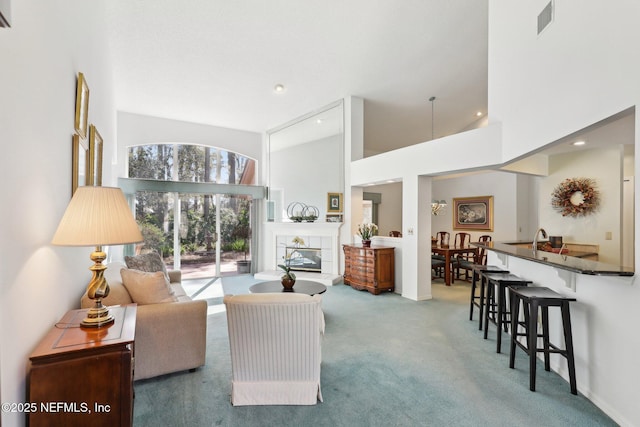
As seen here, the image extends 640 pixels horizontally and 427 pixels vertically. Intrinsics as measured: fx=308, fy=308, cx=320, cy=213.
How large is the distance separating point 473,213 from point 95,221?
8284 mm

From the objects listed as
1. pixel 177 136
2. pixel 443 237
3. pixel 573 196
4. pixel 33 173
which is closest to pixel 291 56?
pixel 177 136

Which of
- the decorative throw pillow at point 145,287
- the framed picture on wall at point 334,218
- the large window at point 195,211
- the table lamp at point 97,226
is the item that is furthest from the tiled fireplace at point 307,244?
the table lamp at point 97,226

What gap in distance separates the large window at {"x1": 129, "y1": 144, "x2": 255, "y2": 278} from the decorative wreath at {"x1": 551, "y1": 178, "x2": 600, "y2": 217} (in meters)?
6.25

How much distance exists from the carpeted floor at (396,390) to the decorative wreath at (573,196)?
3.04 m

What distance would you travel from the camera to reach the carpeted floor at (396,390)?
2.03 metres

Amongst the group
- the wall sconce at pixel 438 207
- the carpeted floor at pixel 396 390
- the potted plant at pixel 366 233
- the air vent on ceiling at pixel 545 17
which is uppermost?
the air vent on ceiling at pixel 545 17

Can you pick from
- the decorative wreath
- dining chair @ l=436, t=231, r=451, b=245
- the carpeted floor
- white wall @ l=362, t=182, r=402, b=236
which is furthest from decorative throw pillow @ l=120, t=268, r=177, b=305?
white wall @ l=362, t=182, r=402, b=236

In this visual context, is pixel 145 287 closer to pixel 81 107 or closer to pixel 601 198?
pixel 81 107

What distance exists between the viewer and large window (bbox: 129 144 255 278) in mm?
6461

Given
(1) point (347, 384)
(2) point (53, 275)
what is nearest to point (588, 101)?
(1) point (347, 384)

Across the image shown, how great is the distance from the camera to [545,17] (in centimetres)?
280

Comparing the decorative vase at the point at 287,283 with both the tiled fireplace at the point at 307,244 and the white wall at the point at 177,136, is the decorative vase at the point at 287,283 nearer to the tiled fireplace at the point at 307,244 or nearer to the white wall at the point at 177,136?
the tiled fireplace at the point at 307,244

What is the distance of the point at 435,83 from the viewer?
5.67 metres

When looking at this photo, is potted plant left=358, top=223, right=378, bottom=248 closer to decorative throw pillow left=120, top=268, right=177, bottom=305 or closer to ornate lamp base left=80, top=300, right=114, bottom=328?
decorative throw pillow left=120, top=268, right=177, bottom=305
